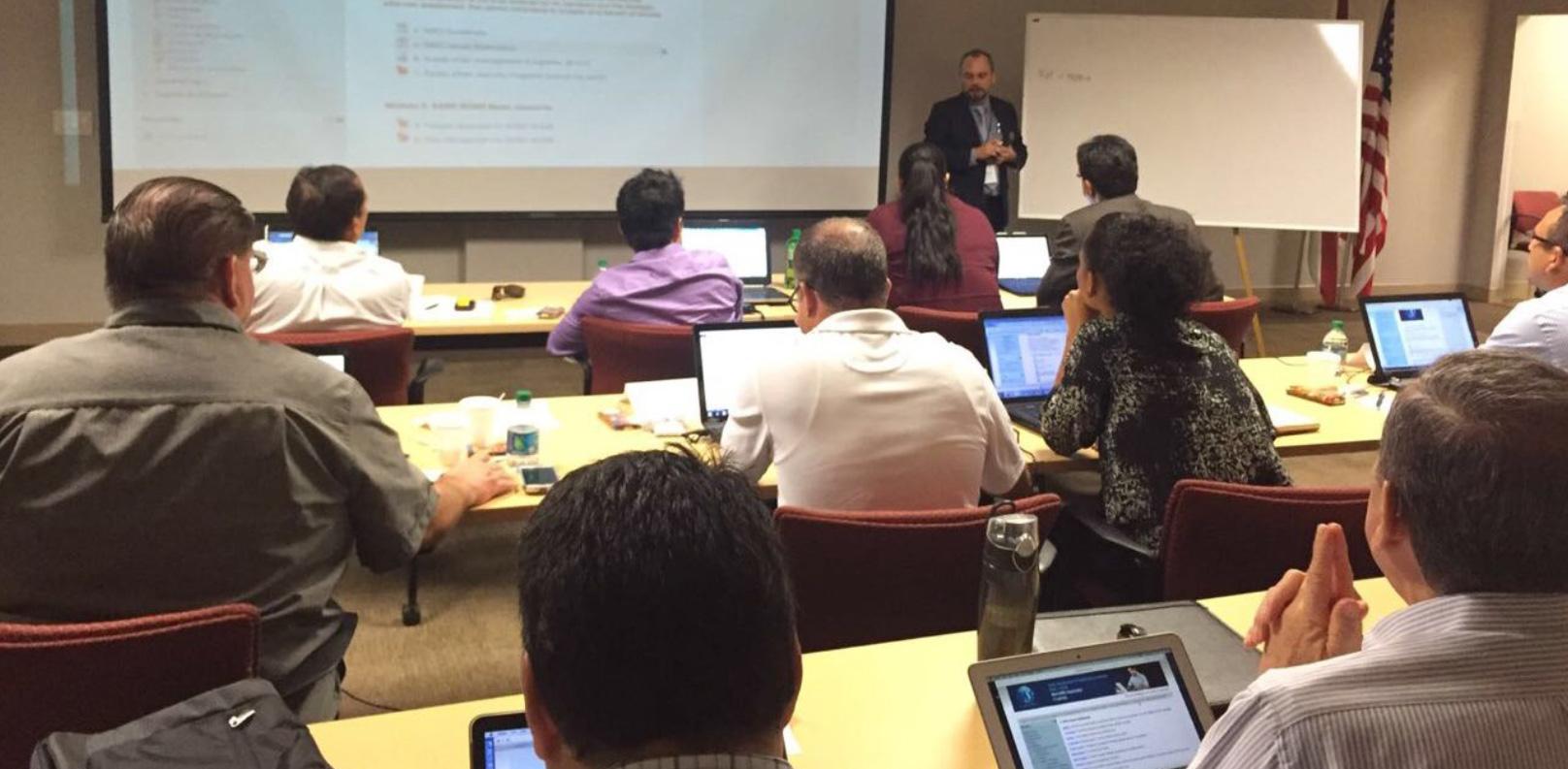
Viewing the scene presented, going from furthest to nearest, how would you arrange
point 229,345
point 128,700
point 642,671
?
1. point 229,345
2. point 128,700
3. point 642,671

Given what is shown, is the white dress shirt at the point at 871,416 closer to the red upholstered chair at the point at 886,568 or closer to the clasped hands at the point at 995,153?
the red upholstered chair at the point at 886,568

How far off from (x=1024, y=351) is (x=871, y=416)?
1.27 meters

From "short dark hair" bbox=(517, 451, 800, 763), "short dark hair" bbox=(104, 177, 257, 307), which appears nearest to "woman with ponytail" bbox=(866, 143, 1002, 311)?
"short dark hair" bbox=(104, 177, 257, 307)

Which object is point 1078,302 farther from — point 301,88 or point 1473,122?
point 1473,122

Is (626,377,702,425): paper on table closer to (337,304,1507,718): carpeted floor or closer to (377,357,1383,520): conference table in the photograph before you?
(377,357,1383,520): conference table

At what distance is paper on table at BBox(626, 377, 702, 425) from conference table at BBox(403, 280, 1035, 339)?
109 cm

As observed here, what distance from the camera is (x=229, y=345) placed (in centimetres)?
197

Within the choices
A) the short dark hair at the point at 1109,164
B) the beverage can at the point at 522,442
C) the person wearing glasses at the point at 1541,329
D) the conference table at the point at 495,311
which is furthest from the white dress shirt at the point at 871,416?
the short dark hair at the point at 1109,164

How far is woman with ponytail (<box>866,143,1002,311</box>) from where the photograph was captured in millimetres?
4645

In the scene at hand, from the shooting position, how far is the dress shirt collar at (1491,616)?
1175 mm

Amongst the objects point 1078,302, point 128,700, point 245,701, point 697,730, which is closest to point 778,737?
point 697,730

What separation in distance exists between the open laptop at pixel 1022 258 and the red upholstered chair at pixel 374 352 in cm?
279

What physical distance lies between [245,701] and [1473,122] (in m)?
10.1

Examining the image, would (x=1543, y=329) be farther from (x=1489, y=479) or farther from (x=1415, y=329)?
(x=1489, y=479)
